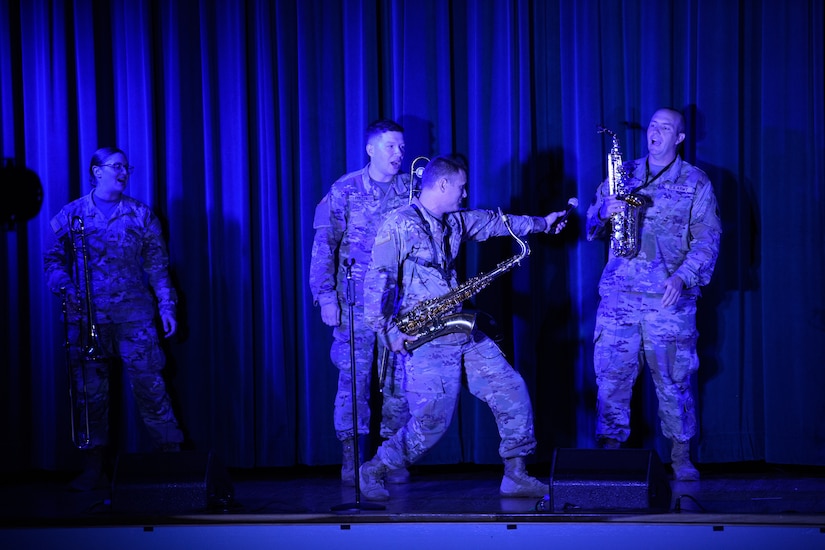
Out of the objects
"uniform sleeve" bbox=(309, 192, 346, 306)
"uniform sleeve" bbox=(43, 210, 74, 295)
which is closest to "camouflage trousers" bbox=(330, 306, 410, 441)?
"uniform sleeve" bbox=(309, 192, 346, 306)

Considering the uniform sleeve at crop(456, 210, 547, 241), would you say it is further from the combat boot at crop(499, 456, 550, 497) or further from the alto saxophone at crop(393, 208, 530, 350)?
the combat boot at crop(499, 456, 550, 497)

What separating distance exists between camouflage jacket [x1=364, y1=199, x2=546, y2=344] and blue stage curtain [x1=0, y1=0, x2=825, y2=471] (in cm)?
131

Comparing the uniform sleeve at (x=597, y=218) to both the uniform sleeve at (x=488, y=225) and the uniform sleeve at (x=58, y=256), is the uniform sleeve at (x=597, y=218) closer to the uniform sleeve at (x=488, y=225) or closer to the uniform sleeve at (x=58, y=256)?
the uniform sleeve at (x=488, y=225)

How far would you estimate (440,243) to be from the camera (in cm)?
573

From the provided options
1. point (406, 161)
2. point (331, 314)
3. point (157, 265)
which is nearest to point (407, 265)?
point (331, 314)

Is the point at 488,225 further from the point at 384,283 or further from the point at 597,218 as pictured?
the point at 384,283

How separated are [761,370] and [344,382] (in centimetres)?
278

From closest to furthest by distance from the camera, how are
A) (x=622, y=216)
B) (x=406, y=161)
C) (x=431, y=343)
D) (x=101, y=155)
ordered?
1. (x=431, y=343)
2. (x=622, y=216)
3. (x=101, y=155)
4. (x=406, y=161)

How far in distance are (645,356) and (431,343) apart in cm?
150

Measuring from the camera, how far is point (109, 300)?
6578 mm

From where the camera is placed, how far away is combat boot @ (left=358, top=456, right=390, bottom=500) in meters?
5.86

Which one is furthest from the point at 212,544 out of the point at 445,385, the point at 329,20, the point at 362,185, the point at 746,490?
the point at 329,20

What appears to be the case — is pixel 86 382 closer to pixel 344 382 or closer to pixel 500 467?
pixel 344 382

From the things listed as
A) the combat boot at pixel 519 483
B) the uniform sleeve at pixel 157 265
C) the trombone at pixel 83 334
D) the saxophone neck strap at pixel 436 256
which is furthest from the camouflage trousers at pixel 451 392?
the trombone at pixel 83 334
